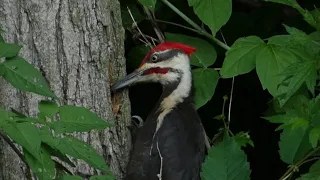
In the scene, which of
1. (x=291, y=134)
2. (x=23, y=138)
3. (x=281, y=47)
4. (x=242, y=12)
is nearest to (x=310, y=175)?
(x=291, y=134)

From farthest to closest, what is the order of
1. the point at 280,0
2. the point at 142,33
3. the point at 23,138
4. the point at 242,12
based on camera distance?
the point at 242,12, the point at 142,33, the point at 280,0, the point at 23,138

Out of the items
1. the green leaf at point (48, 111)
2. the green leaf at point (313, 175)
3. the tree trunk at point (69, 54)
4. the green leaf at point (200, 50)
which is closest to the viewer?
the green leaf at point (48, 111)

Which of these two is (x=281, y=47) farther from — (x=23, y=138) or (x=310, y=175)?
(x=23, y=138)

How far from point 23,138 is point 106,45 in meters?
1.04

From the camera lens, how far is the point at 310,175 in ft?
9.14

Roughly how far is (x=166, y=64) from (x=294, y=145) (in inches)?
32.0

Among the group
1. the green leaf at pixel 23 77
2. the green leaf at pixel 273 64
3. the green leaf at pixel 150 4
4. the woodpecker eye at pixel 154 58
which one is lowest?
the woodpecker eye at pixel 154 58

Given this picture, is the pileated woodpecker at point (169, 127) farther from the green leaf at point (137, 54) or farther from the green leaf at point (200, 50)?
the green leaf at point (137, 54)

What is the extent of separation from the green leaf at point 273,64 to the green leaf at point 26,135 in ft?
4.11

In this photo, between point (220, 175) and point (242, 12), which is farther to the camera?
point (242, 12)

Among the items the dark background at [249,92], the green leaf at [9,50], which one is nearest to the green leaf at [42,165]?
the green leaf at [9,50]

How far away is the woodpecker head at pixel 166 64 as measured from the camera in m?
3.51

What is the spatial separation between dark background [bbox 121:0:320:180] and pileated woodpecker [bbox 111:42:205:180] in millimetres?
693

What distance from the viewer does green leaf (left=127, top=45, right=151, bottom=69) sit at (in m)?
3.87
